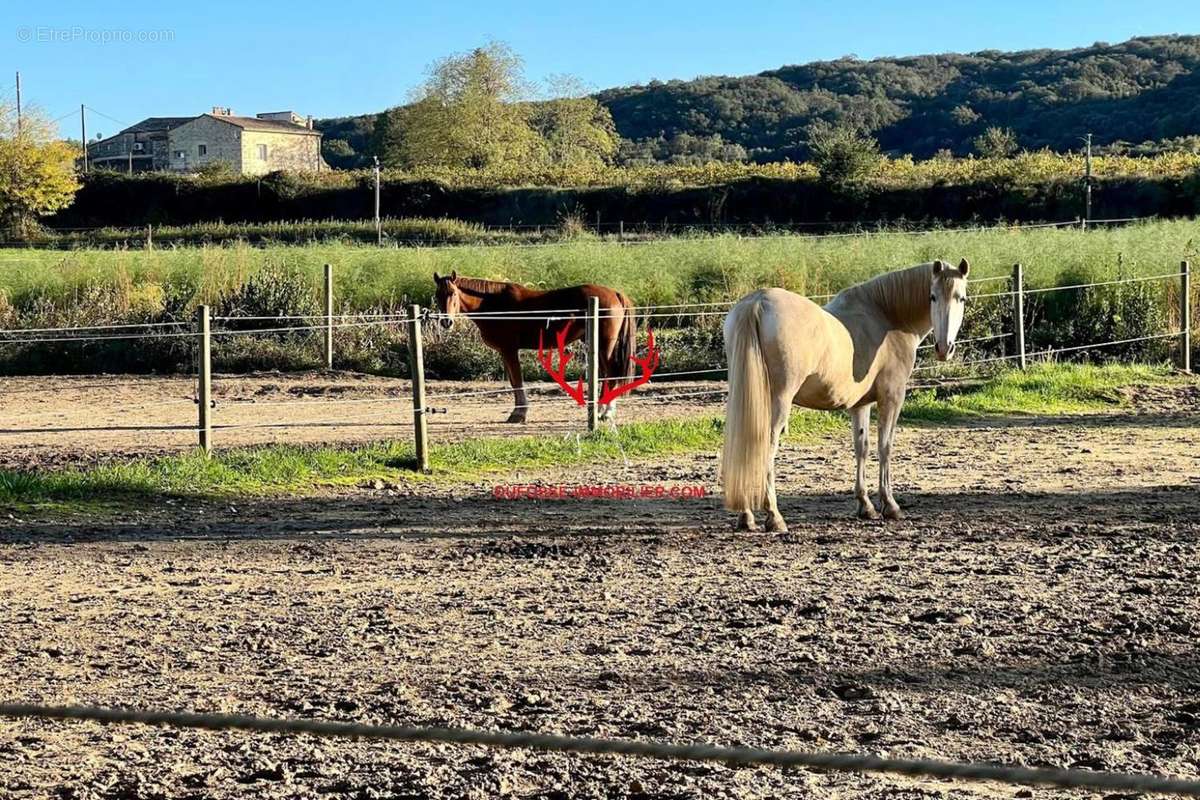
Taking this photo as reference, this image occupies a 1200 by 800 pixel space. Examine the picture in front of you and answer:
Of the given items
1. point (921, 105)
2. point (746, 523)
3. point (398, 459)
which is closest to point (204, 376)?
point (398, 459)

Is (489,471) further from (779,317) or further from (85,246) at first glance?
(85,246)

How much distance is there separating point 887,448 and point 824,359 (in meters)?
0.93

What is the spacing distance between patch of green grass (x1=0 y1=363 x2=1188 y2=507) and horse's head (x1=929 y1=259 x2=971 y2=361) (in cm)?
350

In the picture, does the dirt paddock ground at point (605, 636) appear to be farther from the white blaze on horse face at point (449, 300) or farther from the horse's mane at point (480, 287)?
the horse's mane at point (480, 287)

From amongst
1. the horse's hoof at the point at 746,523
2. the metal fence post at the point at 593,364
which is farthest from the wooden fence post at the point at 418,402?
the horse's hoof at the point at 746,523

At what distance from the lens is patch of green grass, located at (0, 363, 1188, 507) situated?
921cm

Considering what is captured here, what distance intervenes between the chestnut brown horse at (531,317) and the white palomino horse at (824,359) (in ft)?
14.5

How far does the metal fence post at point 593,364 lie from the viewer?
11.6 m

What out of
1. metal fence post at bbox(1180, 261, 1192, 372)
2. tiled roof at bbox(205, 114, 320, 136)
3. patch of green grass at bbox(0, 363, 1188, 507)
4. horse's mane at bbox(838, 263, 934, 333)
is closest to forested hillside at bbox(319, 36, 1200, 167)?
tiled roof at bbox(205, 114, 320, 136)

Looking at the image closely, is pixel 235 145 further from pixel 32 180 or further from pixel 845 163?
pixel 845 163

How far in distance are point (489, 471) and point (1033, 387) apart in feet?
→ 22.6

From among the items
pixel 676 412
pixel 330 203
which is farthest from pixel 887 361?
pixel 330 203

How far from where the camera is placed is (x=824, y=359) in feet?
25.2
